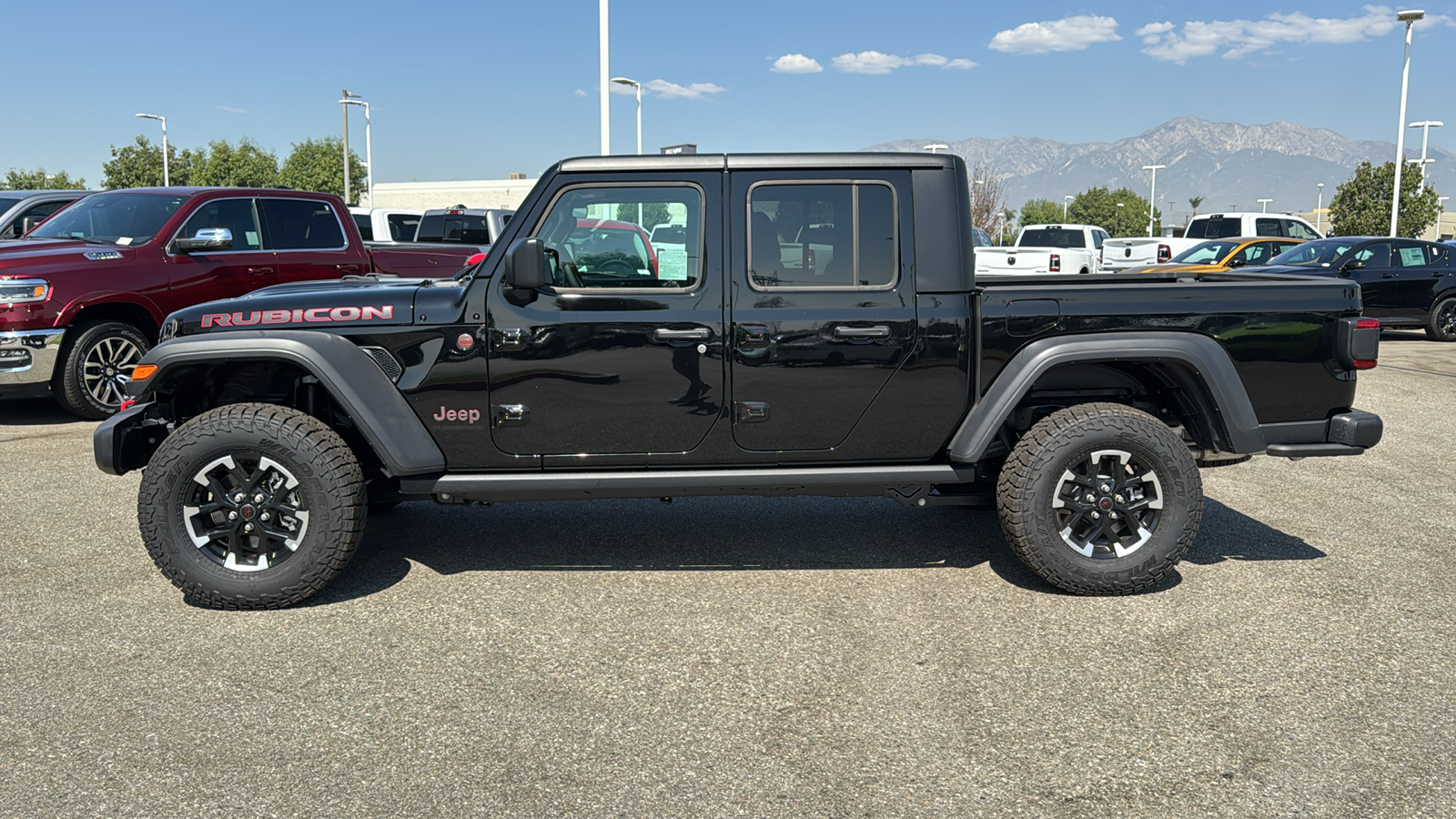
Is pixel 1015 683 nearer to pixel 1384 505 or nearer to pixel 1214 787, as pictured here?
pixel 1214 787

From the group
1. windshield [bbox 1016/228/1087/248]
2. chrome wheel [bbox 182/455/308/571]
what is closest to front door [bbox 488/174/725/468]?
chrome wheel [bbox 182/455/308/571]

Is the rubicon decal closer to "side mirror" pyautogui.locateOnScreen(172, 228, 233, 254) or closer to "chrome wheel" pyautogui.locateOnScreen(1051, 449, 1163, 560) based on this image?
"chrome wheel" pyautogui.locateOnScreen(1051, 449, 1163, 560)

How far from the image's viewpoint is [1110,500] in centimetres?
476

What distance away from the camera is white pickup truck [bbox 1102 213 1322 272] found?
75.8ft

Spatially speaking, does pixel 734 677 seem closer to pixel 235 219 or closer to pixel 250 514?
pixel 250 514

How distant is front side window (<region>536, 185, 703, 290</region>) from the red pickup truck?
4583 millimetres

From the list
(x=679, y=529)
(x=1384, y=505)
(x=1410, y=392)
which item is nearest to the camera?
(x=679, y=529)

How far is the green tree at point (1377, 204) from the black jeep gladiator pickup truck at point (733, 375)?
2001 inches

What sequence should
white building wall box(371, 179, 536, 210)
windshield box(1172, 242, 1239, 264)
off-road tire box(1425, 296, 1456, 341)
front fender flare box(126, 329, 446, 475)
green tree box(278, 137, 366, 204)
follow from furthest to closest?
1. white building wall box(371, 179, 536, 210)
2. green tree box(278, 137, 366, 204)
3. windshield box(1172, 242, 1239, 264)
4. off-road tire box(1425, 296, 1456, 341)
5. front fender flare box(126, 329, 446, 475)

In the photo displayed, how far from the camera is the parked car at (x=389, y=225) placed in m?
18.7

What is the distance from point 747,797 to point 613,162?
8.95ft

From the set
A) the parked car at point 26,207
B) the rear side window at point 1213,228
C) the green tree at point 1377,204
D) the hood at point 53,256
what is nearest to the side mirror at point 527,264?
the hood at point 53,256

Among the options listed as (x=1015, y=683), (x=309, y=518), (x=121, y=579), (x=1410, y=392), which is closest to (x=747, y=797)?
(x=1015, y=683)

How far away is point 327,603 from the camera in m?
4.76
